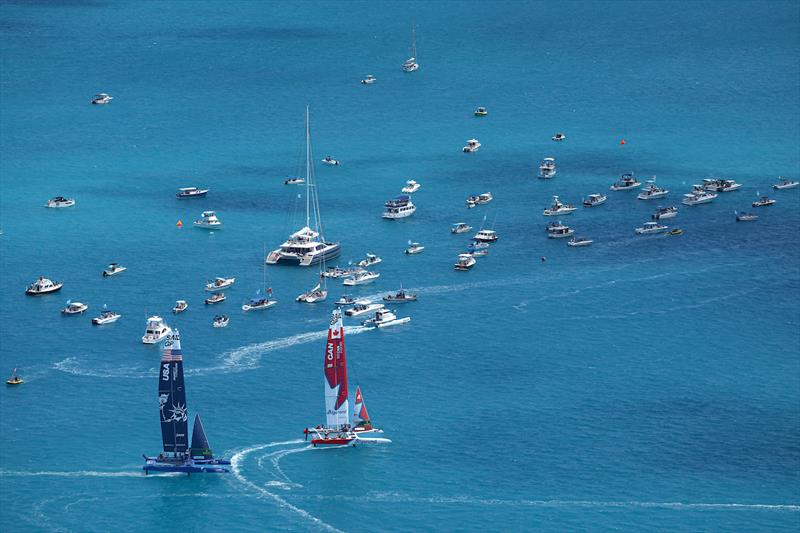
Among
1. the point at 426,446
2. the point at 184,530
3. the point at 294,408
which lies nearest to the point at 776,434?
the point at 426,446

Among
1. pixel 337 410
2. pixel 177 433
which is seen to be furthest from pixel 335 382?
pixel 177 433

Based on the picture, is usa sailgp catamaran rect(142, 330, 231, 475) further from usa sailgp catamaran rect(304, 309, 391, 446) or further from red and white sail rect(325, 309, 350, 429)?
red and white sail rect(325, 309, 350, 429)

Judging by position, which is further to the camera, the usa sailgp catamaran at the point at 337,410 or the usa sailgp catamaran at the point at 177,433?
the usa sailgp catamaran at the point at 337,410

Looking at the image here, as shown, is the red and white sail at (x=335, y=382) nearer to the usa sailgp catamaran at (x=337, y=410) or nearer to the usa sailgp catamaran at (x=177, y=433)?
the usa sailgp catamaran at (x=337, y=410)

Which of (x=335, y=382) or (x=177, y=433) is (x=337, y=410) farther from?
(x=177, y=433)

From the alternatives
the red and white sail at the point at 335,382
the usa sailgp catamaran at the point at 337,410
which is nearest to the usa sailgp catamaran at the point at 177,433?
the usa sailgp catamaran at the point at 337,410

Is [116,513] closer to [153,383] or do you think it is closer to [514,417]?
[153,383]

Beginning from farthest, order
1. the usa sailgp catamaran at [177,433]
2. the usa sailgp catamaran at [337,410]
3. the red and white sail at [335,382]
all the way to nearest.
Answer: the red and white sail at [335,382], the usa sailgp catamaran at [337,410], the usa sailgp catamaran at [177,433]
